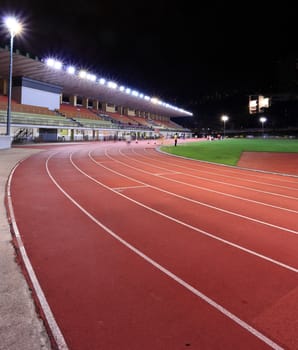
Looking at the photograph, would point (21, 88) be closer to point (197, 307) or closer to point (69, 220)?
point (69, 220)

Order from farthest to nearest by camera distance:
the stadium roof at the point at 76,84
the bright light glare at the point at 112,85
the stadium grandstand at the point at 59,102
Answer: the bright light glare at the point at 112,85
the stadium grandstand at the point at 59,102
the stadium roof at the point at 76,84

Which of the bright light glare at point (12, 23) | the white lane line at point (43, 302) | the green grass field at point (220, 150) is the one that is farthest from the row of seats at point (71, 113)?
the white lane line at point (43, 302)

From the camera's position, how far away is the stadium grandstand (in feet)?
138

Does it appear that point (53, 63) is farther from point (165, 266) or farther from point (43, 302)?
point (43, 302)

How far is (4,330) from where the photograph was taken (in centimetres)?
322

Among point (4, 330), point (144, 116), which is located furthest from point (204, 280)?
point (144, 116)

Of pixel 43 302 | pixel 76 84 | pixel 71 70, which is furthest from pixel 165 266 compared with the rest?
pixel 76 84

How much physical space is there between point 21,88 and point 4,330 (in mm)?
48092

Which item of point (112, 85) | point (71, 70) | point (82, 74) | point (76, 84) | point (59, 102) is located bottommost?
point (59, 102)

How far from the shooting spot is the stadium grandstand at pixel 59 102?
42031 millimetres

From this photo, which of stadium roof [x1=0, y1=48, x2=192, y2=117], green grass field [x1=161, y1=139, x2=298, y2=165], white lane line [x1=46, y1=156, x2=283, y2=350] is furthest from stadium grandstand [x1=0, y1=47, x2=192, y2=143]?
white lane line [x1=46, y1=156, x2=283, y2=350]

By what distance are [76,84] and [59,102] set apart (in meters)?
4.24

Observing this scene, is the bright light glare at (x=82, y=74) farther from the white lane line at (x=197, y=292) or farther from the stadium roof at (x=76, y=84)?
the white lane line at (x=197, y=292)

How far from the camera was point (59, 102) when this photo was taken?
186 ft
